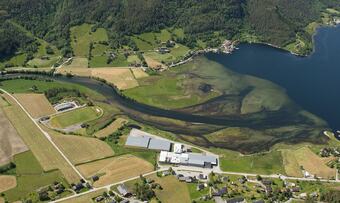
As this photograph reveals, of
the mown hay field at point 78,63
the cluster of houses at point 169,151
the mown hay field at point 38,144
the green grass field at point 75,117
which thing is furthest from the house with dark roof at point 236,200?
the mown hay field at point 78,63

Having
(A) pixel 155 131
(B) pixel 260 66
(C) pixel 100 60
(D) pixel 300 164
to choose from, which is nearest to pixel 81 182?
(A) pixel 155 131

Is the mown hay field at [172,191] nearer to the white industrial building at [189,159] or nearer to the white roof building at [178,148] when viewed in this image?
the white industrial building at [189,159]

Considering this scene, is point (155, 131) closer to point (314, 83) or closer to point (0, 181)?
point (0, 181)

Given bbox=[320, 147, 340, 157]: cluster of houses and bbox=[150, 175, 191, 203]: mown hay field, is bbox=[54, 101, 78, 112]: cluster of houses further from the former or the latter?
bbox=[320, 147, 340, 157]: cluster of houses

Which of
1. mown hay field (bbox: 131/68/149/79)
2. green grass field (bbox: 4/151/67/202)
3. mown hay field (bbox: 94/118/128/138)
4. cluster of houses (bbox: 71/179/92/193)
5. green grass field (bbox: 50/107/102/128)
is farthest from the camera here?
mown hay field (bbox: 131/68/149/79)

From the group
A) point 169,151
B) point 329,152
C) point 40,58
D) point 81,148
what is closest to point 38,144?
point 81,148

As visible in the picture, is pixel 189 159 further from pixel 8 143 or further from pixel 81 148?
pixel 8 143

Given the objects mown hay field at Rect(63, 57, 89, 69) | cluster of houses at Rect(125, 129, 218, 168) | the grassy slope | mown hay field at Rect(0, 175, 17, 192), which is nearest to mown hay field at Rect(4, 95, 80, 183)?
mown hay field at Rect(0, 175, 17, 192)

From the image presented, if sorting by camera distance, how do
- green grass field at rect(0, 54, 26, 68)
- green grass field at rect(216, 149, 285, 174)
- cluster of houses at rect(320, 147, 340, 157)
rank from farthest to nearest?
1. green grass field at rect(0, 54, 26, 68)
2. cluster of houses at rect(320, 147, 340, 157)
3. green grass field at rect(216, 149, 285, 174)
